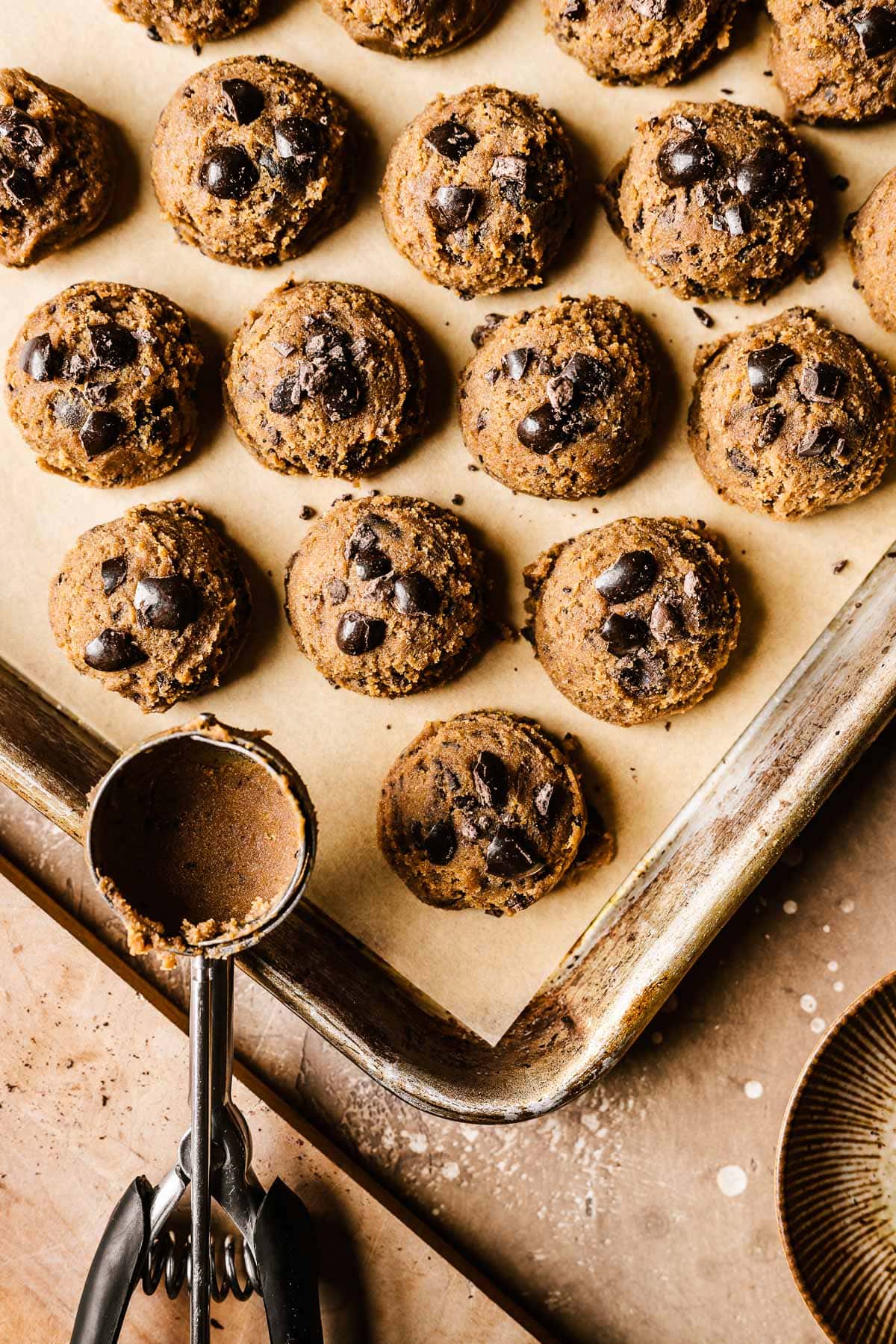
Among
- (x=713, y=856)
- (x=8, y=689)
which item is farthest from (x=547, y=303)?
(x=8, y=689)

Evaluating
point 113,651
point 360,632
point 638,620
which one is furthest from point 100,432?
point 638,620

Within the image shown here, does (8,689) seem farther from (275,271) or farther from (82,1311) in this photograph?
(82,1311)

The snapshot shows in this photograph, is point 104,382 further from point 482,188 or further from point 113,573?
point 482,188

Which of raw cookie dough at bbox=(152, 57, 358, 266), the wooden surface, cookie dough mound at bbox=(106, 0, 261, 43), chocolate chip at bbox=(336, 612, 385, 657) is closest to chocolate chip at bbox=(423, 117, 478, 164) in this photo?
raw cookie dough at bbox=(152, 57, 358, 266)

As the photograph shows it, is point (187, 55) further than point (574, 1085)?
Yes

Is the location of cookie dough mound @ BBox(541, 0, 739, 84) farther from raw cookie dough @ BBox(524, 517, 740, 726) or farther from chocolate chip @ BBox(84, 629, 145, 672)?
chocolate chip @ BBox(84, 629, 145, 672)
